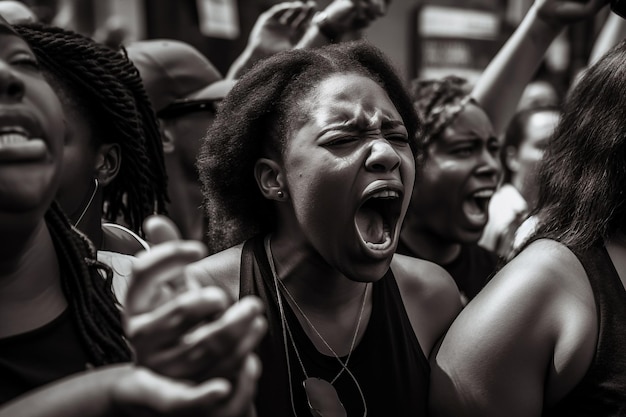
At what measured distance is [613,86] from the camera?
79.5 inches

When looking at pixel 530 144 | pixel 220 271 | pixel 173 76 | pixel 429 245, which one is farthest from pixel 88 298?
pixel 530 144

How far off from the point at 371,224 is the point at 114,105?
72cm

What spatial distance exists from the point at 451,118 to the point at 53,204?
6.77 ft

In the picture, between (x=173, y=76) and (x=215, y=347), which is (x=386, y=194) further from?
(x=173, y=76)

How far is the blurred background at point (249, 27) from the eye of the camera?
6719 millimetres

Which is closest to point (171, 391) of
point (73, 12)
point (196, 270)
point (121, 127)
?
point (196, 270)

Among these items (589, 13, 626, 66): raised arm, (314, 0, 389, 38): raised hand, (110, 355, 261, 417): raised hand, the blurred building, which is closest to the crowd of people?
(110, 355, 261, 417): raised hand

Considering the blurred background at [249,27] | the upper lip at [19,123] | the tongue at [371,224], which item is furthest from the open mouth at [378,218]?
the blurred background at [249,27]

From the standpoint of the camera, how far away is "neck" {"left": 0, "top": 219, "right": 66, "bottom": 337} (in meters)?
1.38

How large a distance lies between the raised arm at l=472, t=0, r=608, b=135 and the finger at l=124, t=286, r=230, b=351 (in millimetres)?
2326

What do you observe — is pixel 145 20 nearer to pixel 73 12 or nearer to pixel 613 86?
pixel 73 12

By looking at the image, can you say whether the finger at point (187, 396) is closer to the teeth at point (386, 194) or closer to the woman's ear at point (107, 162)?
the teeth at point (386, 194)

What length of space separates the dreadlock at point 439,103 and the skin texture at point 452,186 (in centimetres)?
3

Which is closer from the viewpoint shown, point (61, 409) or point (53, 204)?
point (61, 409)
